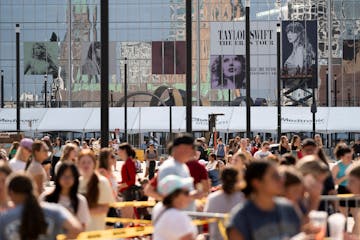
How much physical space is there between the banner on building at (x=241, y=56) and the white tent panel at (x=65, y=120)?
64.3ft

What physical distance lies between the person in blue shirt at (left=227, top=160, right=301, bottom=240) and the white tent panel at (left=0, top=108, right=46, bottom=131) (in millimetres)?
64710

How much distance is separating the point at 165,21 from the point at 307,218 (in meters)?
86.9

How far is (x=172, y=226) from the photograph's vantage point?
9.51 meters

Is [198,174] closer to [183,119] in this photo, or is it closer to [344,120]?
[344,120]

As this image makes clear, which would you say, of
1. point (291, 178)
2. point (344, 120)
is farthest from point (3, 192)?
point (344, 120)

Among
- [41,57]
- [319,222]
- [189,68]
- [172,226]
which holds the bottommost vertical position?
[172,226]

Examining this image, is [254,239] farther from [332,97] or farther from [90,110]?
[332,97]

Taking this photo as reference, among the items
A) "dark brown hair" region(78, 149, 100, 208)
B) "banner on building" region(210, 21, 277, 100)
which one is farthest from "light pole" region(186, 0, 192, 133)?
"banner on building" region(210, 21, 277, 100)

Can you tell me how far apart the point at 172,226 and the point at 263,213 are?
5.62 ft

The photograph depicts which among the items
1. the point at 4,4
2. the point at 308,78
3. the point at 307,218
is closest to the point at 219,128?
the point at 308,78

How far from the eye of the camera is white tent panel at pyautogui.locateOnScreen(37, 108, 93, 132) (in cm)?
7150

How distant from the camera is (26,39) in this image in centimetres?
9606

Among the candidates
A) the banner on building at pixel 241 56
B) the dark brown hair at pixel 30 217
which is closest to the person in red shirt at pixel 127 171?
the dark brown hair at pixel 30 217

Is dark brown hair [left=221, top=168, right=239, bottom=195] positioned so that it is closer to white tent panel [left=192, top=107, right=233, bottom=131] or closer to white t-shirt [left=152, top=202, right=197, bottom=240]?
white t-shirt [left=152, top=202, right=197, bottom=240]
